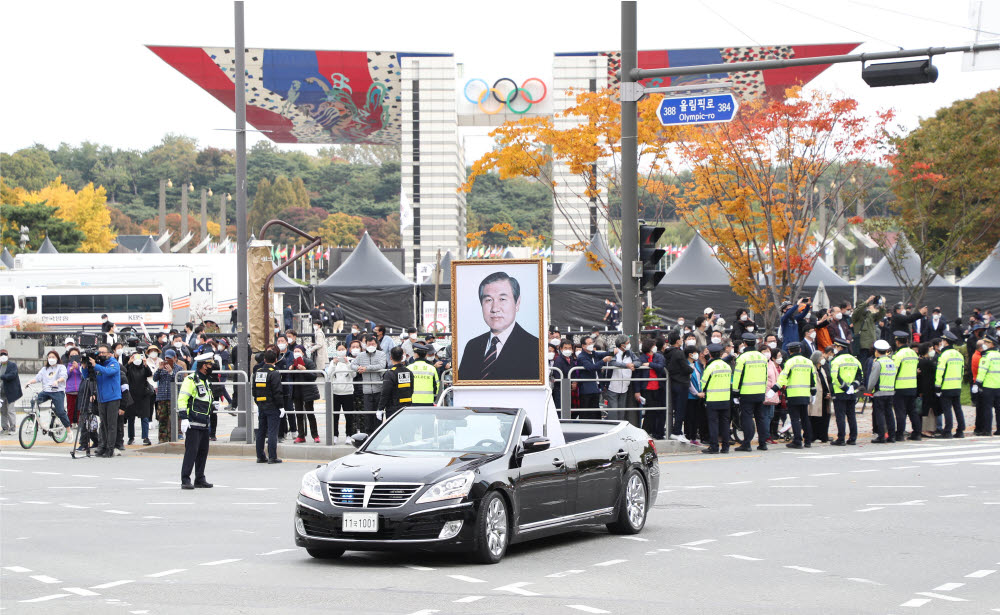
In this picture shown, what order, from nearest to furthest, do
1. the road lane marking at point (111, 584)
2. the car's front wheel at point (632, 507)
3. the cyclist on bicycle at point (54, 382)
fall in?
the road lane marking at point (111, 584) → the car's front wheel at point (632, 507) → the cyclist on bicycle at point (54, 382)

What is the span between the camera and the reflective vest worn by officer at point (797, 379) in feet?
63.0

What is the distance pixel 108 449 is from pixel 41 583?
11803mm

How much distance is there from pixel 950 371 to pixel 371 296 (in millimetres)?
26997

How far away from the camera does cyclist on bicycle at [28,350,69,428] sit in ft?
71.3

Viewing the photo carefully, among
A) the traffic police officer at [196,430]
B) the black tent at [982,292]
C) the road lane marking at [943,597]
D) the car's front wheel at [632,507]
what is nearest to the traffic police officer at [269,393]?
the traffic police officer at [196,430]

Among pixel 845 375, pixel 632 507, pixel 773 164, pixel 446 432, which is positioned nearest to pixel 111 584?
pixel 446 432

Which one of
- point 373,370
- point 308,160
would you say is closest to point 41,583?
point 373,370

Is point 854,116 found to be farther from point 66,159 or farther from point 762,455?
point 66,159

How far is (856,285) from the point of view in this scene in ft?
148

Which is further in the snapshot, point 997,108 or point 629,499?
point 997,108

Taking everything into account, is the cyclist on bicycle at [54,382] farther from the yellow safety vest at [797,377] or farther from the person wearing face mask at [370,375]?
the yellow safety vest at [797,377]

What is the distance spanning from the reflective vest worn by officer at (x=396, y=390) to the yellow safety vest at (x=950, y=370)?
9.81 metres

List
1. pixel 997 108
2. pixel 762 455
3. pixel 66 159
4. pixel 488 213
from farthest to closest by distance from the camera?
1. pixel 66 159
2. pixel 488 213
3. pixel 997 108
4. pixel 762 455

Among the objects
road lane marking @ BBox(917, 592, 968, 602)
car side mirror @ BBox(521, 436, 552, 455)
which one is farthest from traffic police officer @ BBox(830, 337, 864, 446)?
road lane marking @ BBox(917, 592, 968, 602)
